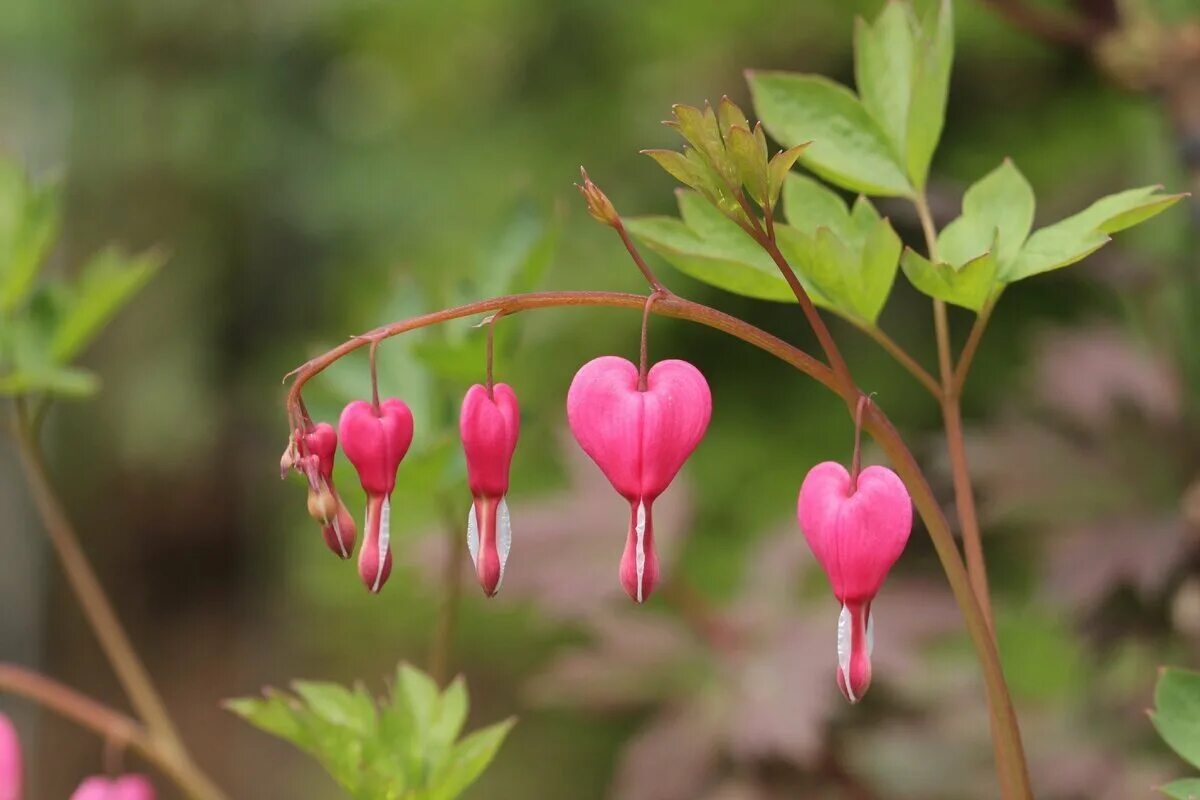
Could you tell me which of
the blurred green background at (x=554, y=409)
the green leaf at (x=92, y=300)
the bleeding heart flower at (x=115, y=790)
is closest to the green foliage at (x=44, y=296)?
the green leaf at (x=92, y=300)

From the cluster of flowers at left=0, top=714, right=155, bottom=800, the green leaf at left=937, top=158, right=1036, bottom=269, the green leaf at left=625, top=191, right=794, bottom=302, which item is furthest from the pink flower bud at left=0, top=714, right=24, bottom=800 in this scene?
the green leaf at left=937, top=158, right=1036, bottom=269

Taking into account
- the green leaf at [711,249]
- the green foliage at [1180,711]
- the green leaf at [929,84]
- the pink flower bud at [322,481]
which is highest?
the green leaf at [929,84]

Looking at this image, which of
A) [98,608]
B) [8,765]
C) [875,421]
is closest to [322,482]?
[875,421]

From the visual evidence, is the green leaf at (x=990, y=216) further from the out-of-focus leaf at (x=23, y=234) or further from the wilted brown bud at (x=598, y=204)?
the out-of-focus leaf at (x=23, y=234)

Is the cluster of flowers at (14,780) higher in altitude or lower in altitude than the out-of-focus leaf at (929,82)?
lower

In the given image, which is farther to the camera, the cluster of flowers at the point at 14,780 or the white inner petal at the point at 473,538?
the cluster of flowers at the point at 14,780

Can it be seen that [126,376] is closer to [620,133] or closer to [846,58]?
[620,133]

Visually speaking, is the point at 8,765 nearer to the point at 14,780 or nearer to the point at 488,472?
the point at 14,780
